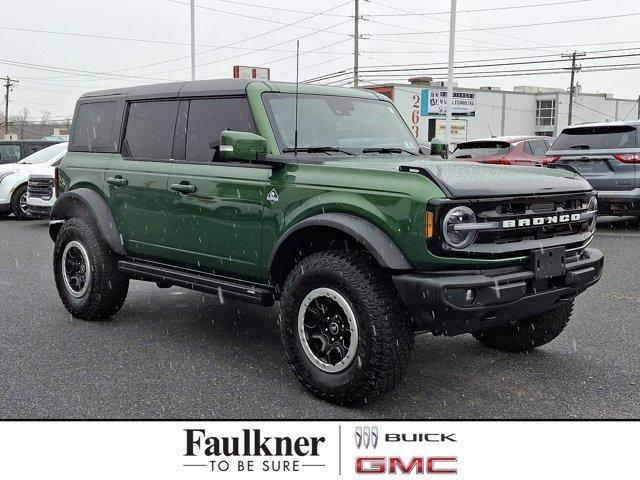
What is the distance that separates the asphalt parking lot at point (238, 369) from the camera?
422cm

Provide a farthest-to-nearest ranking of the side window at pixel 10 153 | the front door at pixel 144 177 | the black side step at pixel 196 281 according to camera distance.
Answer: the side window at pixel 10 153 → the front door at pixel 144 177 → the black side step at pixel 196 281

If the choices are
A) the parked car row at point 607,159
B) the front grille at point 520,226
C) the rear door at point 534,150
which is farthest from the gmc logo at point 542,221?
the rear door at point 534,150

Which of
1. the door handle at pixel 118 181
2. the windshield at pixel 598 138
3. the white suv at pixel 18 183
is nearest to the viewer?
the door handle at pixel 118 181

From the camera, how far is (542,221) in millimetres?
4184

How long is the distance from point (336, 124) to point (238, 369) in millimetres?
1816

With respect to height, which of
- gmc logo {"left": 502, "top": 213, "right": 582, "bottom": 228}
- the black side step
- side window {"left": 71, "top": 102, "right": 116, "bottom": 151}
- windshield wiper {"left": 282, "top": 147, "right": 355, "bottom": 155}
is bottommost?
the black side step

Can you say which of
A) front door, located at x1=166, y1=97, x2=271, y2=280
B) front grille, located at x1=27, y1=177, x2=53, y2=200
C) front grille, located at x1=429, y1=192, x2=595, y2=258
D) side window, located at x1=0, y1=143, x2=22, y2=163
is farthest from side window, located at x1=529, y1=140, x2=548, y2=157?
side window, located at x1=0, y1=143, x2=22, y2=163

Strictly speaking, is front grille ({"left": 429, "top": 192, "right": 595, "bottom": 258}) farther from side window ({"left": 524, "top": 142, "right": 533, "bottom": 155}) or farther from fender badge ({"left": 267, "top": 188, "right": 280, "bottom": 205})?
side window ({"left": 524, "top": 142, "right": 533, "bottom": 155})

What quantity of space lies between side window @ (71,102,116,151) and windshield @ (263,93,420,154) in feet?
6.08

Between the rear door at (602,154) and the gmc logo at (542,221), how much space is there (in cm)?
825

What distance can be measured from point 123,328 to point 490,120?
58734mm

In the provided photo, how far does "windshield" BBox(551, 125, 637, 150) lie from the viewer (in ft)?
39.6

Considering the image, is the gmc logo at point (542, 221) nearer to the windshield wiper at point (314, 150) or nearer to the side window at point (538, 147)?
the windshield wiper at point (314, 150)

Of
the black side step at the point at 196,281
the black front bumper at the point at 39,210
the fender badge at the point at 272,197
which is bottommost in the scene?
the black front bumper at the point at 39,210
